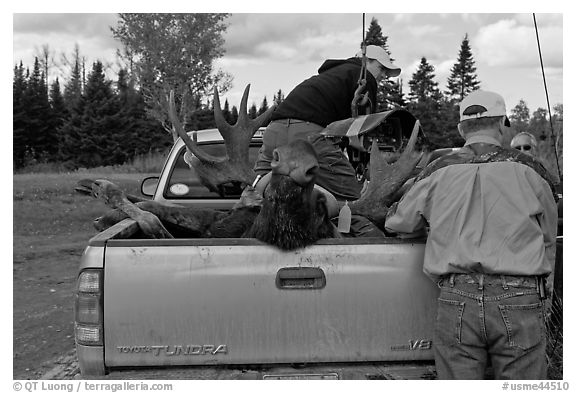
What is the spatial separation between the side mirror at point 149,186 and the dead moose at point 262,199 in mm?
1380

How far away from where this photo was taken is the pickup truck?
10.1 feet

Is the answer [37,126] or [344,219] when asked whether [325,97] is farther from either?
[37,126]

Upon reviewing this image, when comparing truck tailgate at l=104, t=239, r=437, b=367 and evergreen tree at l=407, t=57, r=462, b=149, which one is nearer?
truck tailgate at l=104, t=239, r=437, b=367

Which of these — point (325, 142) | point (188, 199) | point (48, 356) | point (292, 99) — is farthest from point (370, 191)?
point (48, 356)

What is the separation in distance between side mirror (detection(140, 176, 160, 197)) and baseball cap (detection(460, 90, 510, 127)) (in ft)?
12.3

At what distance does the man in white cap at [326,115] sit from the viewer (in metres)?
4.98

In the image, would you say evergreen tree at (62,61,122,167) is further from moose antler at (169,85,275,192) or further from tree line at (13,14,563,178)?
moose antler at (169,85,275,192)

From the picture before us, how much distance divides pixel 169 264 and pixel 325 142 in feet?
7.45

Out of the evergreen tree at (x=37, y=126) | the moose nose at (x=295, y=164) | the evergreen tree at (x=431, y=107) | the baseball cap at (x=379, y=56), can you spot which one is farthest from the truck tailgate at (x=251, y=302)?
the evergreen tree at (x=37, y=126)

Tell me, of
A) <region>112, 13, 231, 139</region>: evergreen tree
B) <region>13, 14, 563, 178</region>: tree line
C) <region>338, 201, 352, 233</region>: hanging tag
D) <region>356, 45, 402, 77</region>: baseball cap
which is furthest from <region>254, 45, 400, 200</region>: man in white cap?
<region>112, 13, 231, 139</region>: evergreen tree

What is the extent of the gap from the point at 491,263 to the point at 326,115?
7.98ft

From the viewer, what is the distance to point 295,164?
3137 millimetres

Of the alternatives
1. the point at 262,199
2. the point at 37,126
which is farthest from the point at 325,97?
the point at 37,126

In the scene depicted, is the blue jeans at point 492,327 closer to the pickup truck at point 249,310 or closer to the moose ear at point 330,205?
the pickup truck at point 249,310
